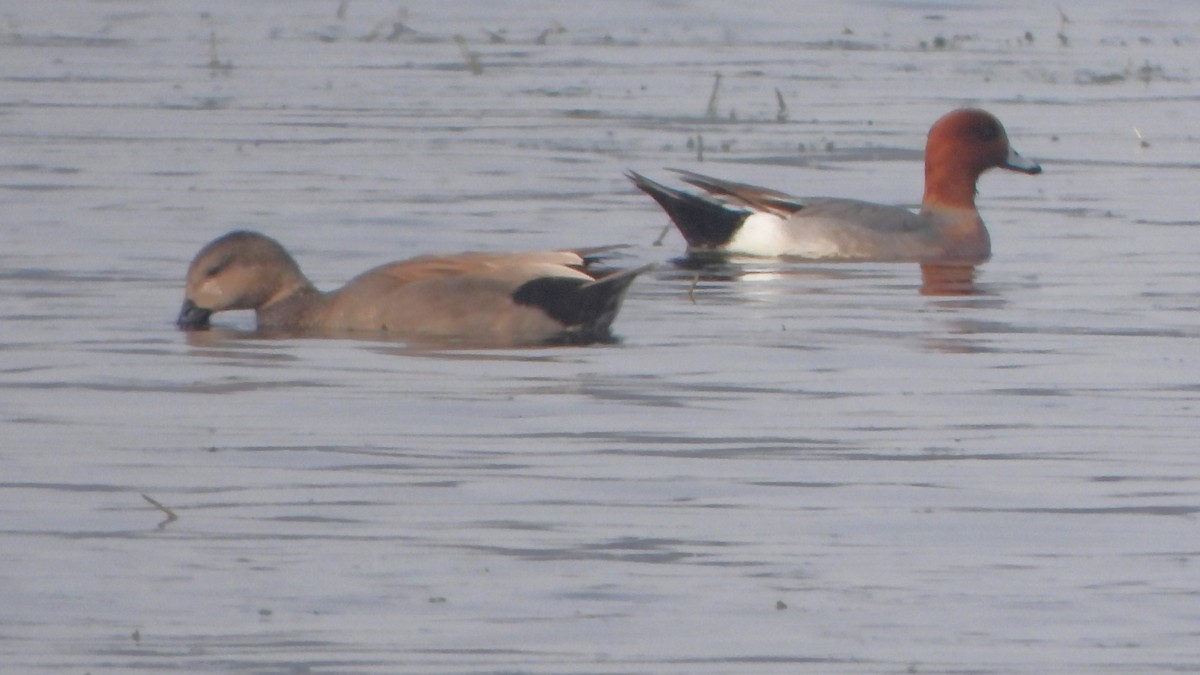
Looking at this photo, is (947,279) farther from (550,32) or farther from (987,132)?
(550,32)

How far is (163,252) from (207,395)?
3915 mm

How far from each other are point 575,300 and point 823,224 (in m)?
3.75

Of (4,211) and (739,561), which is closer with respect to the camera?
(739,561)

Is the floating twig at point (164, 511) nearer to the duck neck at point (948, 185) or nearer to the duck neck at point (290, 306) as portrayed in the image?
the duck neck at point (290, 306)

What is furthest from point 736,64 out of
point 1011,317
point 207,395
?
point 207,395

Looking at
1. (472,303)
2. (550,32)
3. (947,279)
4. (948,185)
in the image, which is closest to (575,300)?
(472,303)

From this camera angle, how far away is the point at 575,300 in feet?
33.5

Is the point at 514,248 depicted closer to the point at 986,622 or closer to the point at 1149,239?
the point at 1149,239

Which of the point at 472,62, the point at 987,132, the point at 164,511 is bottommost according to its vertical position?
the point at 164,511

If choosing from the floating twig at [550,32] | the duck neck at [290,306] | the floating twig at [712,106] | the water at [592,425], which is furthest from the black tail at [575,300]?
the floating twig at [550,32]

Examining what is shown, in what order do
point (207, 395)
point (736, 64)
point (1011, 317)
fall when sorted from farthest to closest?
point (736, 64) < point (1011, 317) < point (207, 395)

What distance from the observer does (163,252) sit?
12453 millimetres

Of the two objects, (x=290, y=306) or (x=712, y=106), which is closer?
(x=290, y=306)

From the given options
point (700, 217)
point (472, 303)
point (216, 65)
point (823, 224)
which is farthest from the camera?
point (216, 65)
